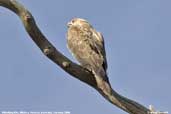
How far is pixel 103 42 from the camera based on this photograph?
11914mm

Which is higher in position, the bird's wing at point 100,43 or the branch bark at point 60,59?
the bird's wing at point 100,43

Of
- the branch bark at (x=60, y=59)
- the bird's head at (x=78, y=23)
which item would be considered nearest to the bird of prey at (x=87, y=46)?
the bird's head at (x=78, y=23)

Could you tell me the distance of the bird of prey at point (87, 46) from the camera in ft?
35.6

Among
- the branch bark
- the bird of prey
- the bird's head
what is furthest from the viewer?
the bird's head

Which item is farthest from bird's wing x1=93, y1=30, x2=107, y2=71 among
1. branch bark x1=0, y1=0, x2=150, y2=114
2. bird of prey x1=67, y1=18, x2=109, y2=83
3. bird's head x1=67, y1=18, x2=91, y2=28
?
branch bark x1=0, y1=0, x2=150, y2=114

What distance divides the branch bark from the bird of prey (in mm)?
973

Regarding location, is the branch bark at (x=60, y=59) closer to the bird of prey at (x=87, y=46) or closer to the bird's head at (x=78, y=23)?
the bird of prey at (x=87, y=46)

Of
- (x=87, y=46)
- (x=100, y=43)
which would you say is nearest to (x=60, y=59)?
(x=87, y=46)

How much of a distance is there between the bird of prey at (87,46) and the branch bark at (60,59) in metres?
0.97

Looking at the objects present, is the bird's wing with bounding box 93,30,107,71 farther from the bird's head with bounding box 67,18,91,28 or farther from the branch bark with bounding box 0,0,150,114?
the branch bark with bounding box 0,0,150,114

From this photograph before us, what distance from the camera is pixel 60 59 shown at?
8789 mm

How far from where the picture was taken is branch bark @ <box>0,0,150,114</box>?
8484 millimetres

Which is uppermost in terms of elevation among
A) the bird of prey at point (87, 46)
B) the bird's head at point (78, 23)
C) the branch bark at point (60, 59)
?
the bird's head at point (78, 23)

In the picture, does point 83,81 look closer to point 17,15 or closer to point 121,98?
point 121,98
